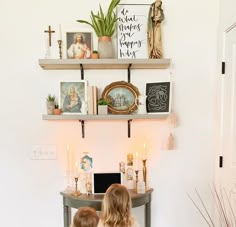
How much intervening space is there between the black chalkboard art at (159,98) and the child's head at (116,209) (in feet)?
2.33

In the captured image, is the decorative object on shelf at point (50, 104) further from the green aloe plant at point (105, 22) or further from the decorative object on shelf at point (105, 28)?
the green aloe plant at point (105, 22)

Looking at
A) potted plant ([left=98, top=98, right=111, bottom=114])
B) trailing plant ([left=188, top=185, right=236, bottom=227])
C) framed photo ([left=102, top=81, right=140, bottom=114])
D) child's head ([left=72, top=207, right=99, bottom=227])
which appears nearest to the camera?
child's head ([left=72, top=207, right=99, bottom=227])

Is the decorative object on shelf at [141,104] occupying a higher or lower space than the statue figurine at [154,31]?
lower

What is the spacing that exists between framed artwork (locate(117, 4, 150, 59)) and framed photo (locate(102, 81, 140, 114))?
229 mm

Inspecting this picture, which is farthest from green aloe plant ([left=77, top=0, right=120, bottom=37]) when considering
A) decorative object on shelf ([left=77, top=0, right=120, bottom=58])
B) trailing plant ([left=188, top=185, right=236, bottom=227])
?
trailing plant ([left=188, top=185, right=236, bottom=227])

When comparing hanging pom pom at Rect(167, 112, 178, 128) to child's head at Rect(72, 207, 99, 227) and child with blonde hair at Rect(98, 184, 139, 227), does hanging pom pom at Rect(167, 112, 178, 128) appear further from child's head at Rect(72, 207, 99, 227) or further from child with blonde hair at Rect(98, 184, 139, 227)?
child's head at Rect(72, 207, 99, 227)

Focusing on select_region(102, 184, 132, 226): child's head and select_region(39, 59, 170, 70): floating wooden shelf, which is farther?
select_region(39, 59, 170, 70): floating wooden shelf

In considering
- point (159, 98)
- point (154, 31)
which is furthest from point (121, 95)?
point (154, 31)

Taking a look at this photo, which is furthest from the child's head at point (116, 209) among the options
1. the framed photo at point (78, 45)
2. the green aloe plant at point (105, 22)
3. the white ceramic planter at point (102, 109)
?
the green aloe plant at point (105, 22)

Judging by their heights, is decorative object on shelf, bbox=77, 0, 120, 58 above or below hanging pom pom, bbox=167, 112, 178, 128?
above

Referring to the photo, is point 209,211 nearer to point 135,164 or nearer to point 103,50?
point 135,164

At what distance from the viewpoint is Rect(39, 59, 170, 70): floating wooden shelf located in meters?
1.91

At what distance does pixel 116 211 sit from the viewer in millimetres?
1546

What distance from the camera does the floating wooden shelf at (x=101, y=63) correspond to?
6.26ft
